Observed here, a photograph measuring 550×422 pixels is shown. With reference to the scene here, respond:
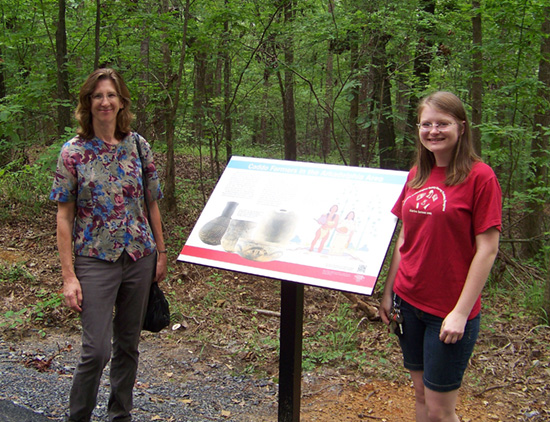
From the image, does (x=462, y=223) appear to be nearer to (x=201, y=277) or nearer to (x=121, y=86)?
(x=121, y=86)

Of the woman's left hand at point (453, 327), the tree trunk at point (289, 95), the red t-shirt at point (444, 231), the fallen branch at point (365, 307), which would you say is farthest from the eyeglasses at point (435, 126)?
the tree trunk at point (289, 95)

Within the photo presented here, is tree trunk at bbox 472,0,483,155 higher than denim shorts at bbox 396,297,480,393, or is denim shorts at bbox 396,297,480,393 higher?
tree trunk at bbox 472,0,483,155

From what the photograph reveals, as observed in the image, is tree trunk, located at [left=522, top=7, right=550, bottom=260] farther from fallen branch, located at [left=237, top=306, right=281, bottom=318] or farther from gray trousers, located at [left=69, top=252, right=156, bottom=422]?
gray trousers, located at [left=69, top=252, right=156, bottom=422]

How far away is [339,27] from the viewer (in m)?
7.05

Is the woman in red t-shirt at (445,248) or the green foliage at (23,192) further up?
the woman in red t-shirt at (445,248)

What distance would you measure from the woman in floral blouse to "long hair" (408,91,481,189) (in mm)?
1616

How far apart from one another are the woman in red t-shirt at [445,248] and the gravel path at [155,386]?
1.97 meters

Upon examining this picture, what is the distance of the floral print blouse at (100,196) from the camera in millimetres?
2719

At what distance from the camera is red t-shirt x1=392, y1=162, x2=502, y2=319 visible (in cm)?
214

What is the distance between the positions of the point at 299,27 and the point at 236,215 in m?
5.33

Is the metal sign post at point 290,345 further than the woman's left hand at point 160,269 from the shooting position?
No

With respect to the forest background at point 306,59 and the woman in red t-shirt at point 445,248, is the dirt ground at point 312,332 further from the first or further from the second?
the woman in red t-shirt at point 445,248

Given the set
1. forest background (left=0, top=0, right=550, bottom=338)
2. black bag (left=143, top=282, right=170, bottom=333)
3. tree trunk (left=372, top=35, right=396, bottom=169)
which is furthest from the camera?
tree trunk (left=372, top=35, right=396, bottom=169)

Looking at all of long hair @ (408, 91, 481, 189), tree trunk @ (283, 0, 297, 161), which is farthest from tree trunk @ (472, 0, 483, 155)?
long hair @ (408, 91, 481, 189)
